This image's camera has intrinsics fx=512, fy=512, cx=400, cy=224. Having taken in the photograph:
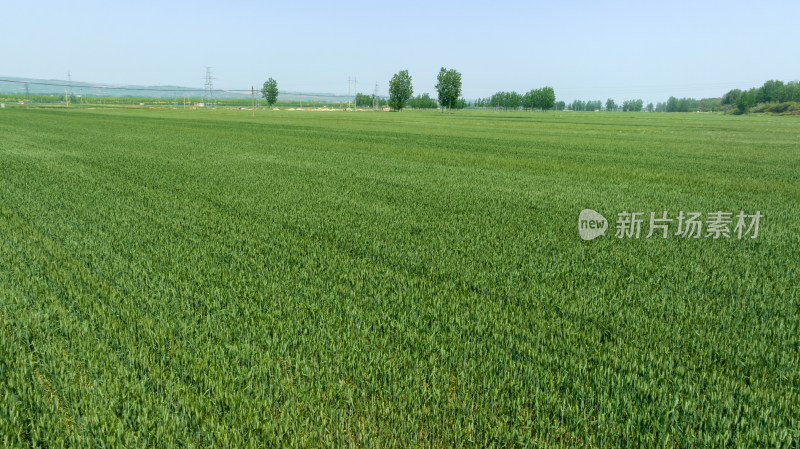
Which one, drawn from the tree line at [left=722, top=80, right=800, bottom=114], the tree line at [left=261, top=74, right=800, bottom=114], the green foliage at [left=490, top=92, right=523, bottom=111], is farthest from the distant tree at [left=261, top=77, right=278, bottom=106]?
the tree line at [left=722, top=80, right=800, bottom=114]

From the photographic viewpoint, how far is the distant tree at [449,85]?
124875mm

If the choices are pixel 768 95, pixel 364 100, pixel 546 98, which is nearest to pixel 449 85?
pixel 546 98

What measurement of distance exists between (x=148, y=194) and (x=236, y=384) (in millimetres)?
7212

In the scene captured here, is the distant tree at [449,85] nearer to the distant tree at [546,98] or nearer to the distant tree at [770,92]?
the distant tree at [546,98]

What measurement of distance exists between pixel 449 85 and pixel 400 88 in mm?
12687

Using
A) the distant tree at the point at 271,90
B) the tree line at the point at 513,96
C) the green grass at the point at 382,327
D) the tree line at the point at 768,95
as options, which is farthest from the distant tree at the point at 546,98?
the green grass at the point at 382,327

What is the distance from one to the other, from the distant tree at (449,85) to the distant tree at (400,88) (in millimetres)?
7814

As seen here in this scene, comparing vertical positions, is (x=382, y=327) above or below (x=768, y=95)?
below

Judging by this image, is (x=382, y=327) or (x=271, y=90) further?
(x=271, y=90)

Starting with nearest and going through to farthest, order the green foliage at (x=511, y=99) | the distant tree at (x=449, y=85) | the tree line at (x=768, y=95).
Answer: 1. the distant tree at (x=449, y=85)
2. the tree line at (x=768, y=95)
3. the green foliage at (x=511, y=99)

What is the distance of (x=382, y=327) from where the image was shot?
3900mm

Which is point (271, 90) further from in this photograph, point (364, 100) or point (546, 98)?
point (546, 98)

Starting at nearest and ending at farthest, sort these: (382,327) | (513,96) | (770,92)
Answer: (382,327) → (770,92) → (513,96)

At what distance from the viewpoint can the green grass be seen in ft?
9.09
